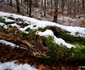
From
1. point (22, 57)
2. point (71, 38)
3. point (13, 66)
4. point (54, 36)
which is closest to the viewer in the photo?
point (13, 66)

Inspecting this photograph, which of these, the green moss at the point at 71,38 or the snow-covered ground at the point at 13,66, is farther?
the green moss at the point at 71,38

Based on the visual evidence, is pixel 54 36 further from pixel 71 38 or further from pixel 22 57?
pixel 22 57

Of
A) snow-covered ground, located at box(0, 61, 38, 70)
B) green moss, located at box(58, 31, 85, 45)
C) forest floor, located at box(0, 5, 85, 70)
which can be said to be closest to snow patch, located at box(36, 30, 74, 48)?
forest floor, located at box(0, 5, 85, 70)

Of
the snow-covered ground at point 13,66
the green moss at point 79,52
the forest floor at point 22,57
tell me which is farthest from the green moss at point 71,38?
the snow-covered ground at point 13,66

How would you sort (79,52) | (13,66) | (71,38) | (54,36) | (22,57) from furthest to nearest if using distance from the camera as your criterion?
(71,38), (54,36), (22,57), (79,52), (13,66)

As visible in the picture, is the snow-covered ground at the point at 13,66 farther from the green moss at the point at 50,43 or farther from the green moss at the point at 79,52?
the green moss at the point at 79,52

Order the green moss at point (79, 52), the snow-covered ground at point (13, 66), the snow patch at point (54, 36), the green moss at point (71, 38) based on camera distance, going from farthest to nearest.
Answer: the green moss at point (71, 38)
the snow patch at point (54, 36)
the green moss at point (79, 52)
the snow-covered ground at point (13, 66)

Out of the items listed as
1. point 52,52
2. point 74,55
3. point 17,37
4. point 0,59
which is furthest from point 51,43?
point 0,59

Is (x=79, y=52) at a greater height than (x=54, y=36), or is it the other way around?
(x=54, y=36)

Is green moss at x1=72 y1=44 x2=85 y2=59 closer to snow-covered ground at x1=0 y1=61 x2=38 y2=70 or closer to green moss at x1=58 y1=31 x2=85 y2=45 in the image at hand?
green moss at x1=58 y1=31 x2=85 y2=45

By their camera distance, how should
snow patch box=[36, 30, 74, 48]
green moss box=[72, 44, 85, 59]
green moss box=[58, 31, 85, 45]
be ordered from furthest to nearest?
green moss box=[58, 31, 85, 45], snow patch box=[36, 30, 74, 48], green moss box=[72, 44, 85, 59]

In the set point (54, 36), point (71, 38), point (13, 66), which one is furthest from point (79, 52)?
point (13, 66)

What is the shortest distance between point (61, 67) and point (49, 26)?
1633mm

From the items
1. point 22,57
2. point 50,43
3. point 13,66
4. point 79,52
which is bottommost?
point 13,66
